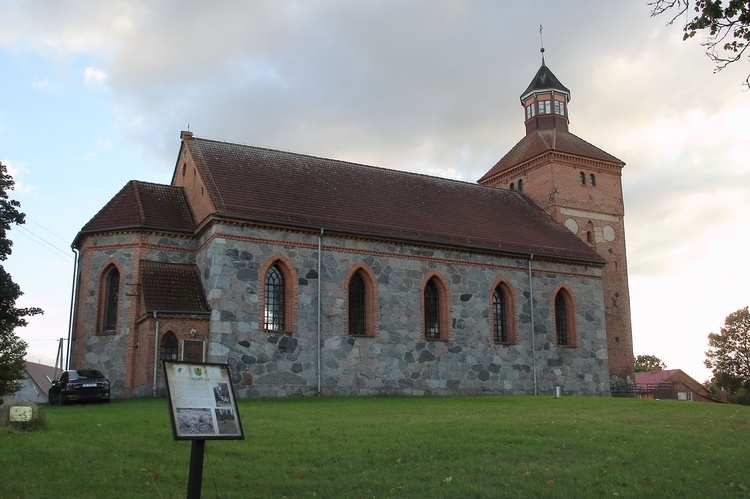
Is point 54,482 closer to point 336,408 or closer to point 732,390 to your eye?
point 336,408

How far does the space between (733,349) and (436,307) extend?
48.3 metres

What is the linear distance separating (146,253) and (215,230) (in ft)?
12.1

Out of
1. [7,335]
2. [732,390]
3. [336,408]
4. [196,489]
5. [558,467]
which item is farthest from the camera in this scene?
[732,390]

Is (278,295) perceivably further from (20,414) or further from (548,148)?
(548,148)

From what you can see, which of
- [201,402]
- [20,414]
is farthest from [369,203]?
[201,402]

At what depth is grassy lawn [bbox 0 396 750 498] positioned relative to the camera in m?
10.1

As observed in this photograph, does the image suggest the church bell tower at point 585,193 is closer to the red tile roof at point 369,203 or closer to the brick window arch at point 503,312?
the red tile roof at point 369,203

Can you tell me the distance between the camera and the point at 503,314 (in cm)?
3272

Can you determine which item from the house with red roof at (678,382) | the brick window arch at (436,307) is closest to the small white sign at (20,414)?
the brick window arch at (436,307)

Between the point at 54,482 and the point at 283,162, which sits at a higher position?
the point at 283,162

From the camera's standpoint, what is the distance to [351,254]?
95.3ft

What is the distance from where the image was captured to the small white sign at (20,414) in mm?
14210

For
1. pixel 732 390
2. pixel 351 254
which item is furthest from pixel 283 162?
pixel 732 390

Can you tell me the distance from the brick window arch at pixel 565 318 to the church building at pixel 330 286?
0.07 m
